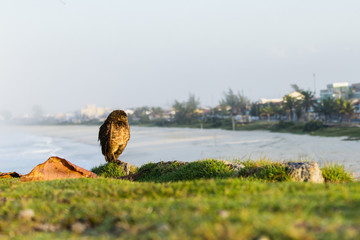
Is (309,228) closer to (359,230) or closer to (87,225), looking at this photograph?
(359,230)

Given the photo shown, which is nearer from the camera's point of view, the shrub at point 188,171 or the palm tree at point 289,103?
the shrub at point 188,171

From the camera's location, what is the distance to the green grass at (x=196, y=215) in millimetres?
3393

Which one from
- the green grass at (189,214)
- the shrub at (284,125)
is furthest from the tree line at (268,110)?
the green grass at (189,214)

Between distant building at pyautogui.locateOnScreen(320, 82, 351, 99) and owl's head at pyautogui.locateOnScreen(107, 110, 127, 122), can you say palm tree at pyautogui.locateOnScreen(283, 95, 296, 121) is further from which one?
owl's head at pyautogui.locateOnScreen(107, 110, 127, 122)

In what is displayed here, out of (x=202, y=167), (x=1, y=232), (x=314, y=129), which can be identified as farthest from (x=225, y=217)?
(x=314, y=129)

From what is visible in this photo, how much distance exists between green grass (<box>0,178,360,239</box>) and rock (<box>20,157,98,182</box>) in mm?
4579

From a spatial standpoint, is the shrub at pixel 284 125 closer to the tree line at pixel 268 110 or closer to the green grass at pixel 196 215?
the tree line at pixel 268 110

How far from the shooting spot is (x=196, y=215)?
3875 millimetres

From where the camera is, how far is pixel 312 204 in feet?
13.8

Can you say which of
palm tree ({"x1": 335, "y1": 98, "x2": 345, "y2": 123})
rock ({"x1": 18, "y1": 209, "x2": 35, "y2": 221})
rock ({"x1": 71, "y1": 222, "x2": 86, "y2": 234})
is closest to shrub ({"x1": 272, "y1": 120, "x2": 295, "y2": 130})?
palm tree ({"x1": 335, "y1": 98, "x2": 345, "y2": 123})

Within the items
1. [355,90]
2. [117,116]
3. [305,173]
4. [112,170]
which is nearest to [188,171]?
[305,173]

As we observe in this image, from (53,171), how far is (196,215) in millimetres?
7627

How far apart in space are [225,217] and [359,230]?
1.27 metres

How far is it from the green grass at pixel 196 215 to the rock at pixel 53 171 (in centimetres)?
458
